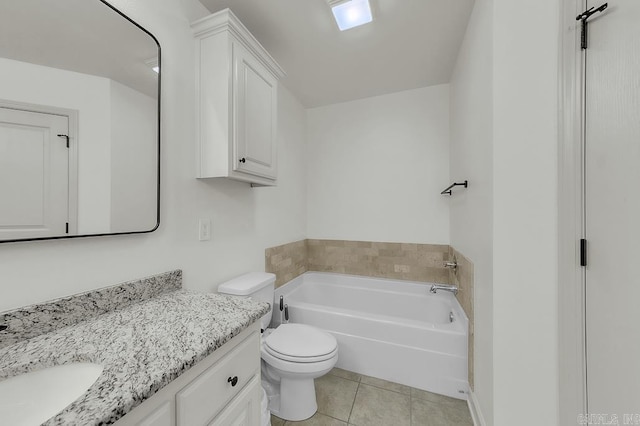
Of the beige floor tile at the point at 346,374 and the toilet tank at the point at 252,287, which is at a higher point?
the toilet tank at the point at 252,287

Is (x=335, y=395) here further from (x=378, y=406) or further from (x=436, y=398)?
(x=436, y=398)

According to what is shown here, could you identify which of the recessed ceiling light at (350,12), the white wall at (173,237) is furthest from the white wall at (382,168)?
the recessed ceiling light at (350,12)

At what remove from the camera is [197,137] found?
4.29 feet

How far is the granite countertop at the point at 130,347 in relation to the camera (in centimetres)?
46

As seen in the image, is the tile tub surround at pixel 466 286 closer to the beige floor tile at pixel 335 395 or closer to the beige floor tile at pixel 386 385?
the beige floor tile at pixel 386 385

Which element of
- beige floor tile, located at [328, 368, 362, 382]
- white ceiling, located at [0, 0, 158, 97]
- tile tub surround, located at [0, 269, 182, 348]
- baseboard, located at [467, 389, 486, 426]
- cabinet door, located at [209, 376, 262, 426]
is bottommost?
beige floor tile, located at [328, 368, 362, 382]

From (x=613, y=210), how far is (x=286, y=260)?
2.08m

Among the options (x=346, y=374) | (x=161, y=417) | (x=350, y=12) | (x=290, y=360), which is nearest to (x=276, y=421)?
(x=290, y=360)

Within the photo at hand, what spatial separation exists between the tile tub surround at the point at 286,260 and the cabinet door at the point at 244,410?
44.8 inches

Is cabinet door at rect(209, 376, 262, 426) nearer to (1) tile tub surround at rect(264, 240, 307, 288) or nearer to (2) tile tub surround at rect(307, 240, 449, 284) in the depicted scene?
(1) tile tub surround at rect(264, 240, 307, 288)

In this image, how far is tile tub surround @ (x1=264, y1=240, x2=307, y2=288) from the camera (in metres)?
2.08

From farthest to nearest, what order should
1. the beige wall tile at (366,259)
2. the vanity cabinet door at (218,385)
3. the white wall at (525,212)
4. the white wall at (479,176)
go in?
the beige wall tile at (366,259)
the white wall at (479,176)
the white wall at (525,212)
the vanity cabinet door at (218,385)

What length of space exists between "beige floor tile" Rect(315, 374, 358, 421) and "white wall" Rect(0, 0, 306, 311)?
0.98m

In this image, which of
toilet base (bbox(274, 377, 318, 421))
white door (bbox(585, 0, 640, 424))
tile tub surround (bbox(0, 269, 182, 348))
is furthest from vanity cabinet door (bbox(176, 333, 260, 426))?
white door (bbox(585, 0, 640, 424))
